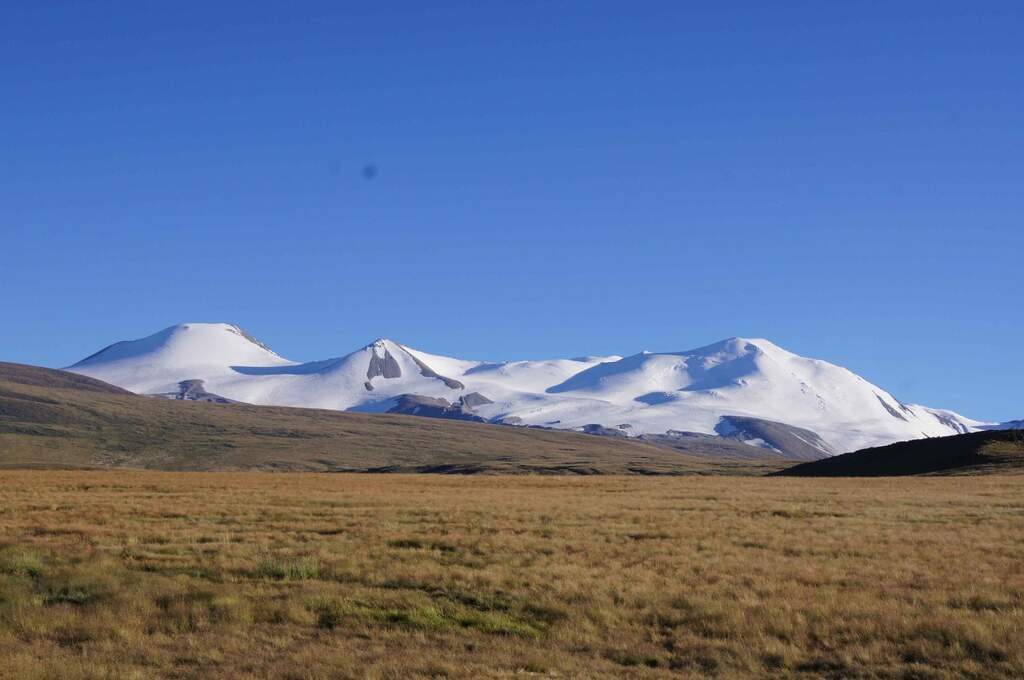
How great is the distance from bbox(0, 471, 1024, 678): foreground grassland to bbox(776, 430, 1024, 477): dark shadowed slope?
199 ft

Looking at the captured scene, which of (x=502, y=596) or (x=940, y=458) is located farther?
(x=940, y=458)

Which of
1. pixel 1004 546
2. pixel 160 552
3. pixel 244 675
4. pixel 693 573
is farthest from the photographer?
pixel 1004 546

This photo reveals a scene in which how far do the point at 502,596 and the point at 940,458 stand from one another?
8942 centimetres

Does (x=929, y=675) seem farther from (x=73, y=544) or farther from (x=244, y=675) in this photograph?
(x=73, y=544)

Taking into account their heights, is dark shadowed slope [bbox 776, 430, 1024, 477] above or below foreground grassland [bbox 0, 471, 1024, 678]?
above

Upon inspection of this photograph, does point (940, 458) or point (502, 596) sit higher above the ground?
point (940, 458)

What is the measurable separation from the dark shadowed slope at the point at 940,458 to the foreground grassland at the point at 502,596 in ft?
199

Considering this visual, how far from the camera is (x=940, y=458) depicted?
99500 millimetres

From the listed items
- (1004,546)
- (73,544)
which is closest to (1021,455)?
(1004,546)

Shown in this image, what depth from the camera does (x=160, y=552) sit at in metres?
24.6

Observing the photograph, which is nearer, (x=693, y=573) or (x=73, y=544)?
(x=693, y=573)

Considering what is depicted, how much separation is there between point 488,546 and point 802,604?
947 centimetres

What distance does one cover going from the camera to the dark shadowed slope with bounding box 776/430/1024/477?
3553 inches

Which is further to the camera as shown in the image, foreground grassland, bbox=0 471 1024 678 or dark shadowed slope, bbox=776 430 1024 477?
dark shadowed slope, bbox=776 430 1024 477
